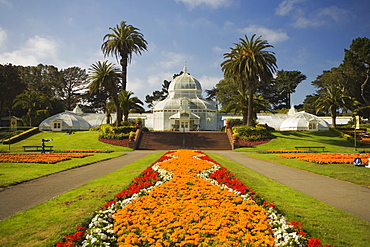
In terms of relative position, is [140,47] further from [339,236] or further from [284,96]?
[284,96]

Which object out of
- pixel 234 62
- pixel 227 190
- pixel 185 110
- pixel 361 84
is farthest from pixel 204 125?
pixel 227 190

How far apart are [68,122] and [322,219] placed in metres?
55.5

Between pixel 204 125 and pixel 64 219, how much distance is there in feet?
164

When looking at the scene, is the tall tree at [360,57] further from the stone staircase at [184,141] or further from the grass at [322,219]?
the grass at [322,219]

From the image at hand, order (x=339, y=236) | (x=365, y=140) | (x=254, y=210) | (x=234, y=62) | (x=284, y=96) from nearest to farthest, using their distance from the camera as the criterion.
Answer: (x=339, y=236) → (x=254, y=210) → (x=365, y=140) → (x=234, y=62) → (x=284, y=96)

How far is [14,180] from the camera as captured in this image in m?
11.9

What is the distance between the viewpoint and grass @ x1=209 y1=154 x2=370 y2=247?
5.77 meters

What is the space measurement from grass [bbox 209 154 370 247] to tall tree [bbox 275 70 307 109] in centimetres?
8703

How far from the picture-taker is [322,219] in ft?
22.4

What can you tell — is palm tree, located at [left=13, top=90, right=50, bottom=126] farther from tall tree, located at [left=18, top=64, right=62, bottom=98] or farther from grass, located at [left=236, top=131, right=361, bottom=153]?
grass, located at [left=236, top=131, right=361, bottom=153]

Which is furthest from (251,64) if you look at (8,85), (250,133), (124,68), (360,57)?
(8,85)

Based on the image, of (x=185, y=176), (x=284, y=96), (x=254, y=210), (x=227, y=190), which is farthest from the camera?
(x=284, y=96)

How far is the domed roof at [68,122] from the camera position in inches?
2125

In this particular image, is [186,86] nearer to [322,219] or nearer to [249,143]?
[249,143]
